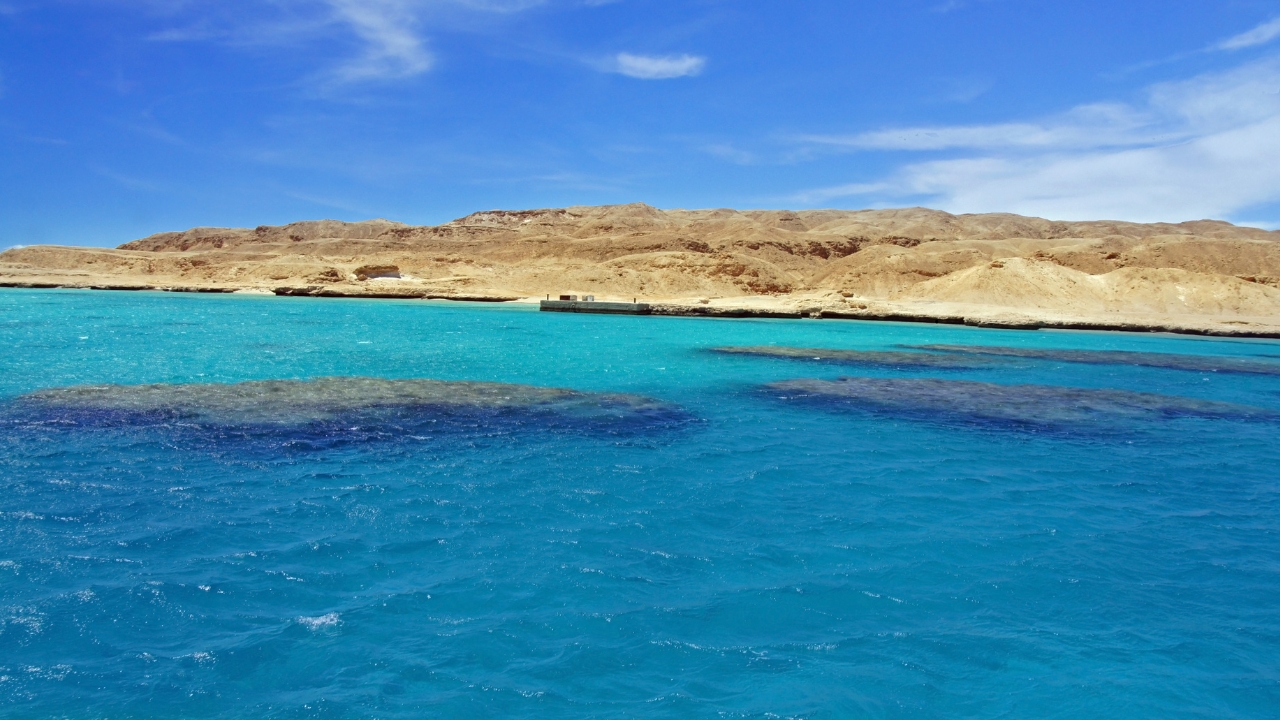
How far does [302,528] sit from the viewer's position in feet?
27.4

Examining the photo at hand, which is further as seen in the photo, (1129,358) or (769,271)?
(769,271)

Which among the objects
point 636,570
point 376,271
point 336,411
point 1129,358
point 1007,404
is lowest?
point 636,570

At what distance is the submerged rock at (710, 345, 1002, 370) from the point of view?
2734cm

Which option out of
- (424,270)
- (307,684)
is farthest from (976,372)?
(424,270)

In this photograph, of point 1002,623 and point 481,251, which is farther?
point 481,251

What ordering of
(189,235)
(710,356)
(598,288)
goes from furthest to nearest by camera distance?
1. (189,235)
2. (598,288)
3. (710,356)

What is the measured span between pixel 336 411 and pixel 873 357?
20668 millimetres

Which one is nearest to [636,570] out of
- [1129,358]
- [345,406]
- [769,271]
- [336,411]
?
[336,411]

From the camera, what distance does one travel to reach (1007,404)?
18688 millimetres

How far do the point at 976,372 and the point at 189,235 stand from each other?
161870mm

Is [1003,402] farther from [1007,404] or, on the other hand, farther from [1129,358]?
[1129,358]

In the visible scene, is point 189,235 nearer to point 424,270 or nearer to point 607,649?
point 424,270

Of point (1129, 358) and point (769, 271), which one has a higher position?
point (769, 271)

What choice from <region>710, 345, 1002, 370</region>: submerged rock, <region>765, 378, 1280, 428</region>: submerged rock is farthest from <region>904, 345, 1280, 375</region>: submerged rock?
<region>765, 378, 1280, 428</region>: submerged rock
